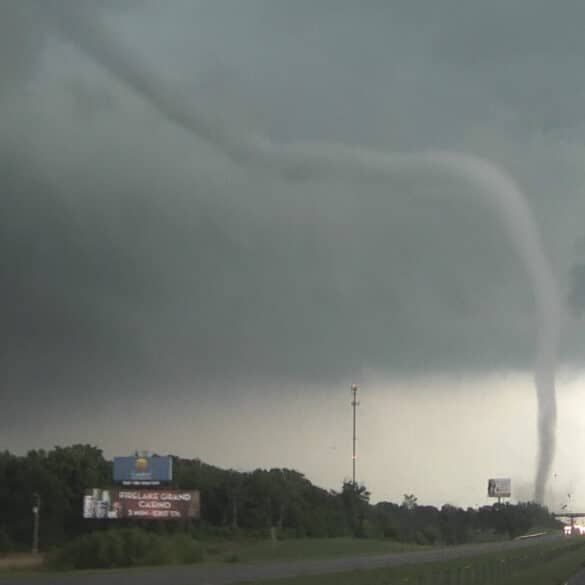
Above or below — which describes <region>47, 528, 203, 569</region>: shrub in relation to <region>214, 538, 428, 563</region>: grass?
above

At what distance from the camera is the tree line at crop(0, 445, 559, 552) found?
112 meters

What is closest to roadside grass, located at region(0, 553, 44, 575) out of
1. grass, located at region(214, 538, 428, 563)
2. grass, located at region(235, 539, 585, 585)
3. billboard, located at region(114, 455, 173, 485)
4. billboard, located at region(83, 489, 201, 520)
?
billboard, located at region(83, 489, 201, 520)

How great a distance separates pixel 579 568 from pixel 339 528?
7980 cm

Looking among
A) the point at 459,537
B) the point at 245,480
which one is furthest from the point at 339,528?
the point at 459,537

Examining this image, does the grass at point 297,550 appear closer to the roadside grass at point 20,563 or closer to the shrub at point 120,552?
the shrub at point 120,552

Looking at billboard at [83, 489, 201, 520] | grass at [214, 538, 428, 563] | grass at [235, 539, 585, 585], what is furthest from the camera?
billboard at [83, 489, 201, 520]

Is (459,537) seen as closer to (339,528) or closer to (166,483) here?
(339,528)

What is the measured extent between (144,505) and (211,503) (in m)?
36.1

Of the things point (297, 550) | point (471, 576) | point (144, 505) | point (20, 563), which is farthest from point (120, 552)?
point (471, 576)

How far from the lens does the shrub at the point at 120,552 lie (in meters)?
84.8

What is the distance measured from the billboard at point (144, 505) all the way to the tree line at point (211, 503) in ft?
26.3

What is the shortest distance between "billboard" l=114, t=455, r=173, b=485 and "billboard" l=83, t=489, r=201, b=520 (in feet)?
11.3

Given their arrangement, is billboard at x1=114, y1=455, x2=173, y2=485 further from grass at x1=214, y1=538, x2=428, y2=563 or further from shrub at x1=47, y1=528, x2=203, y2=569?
shrub at x1=47, y1=528, x2=203, y2=569

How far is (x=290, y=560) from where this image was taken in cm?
8900
